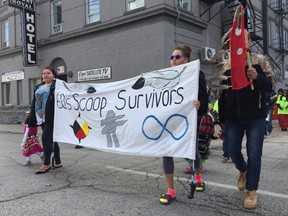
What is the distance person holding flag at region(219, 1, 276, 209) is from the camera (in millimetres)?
3822

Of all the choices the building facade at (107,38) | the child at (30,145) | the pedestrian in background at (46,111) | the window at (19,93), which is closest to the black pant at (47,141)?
the pedestrian in background at (46,111)

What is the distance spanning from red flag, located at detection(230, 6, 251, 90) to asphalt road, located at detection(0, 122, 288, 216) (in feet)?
4.86

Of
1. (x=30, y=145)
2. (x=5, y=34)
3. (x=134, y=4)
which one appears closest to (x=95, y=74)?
(x=134, y=4)

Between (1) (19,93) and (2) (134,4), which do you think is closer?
(2) (134,4)

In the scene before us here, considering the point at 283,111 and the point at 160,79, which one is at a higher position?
the point at 160,79

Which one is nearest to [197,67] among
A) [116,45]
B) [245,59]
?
[245,59]

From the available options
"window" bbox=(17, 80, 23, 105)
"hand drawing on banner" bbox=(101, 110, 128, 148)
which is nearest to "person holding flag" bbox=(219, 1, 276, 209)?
"hand drawing on banner" bbox=(101, 110, 128, 148)

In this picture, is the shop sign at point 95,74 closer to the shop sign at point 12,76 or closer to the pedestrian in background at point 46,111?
the shop sign at point 12,76

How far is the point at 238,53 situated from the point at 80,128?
10.1 ft

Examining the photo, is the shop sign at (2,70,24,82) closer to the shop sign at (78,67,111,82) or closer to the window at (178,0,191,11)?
the shop sign at (78,67,111,82)

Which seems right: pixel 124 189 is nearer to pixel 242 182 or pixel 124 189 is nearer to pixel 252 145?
pixel 242 182

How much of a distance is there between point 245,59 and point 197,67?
59 cm

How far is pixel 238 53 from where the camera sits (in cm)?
384

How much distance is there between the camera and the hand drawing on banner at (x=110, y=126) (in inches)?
198
